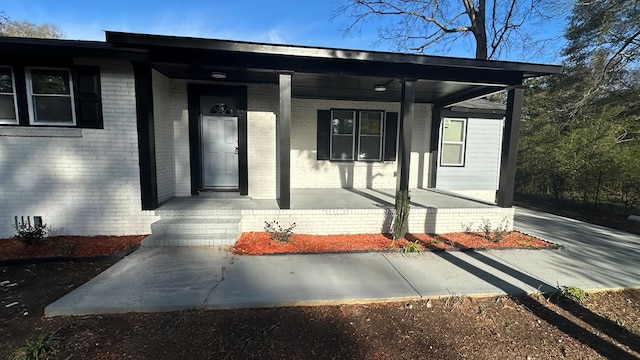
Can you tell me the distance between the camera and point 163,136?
5582 mm

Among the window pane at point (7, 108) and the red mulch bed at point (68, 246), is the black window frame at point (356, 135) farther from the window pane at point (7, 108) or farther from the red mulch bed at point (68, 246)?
the window pane at point (7, 108)

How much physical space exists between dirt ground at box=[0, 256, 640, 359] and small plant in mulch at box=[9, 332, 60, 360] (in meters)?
0.06

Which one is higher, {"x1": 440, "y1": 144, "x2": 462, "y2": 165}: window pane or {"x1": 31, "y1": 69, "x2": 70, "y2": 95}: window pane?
{"x1": 31, "y1": 69, "x2": 70, "y2": 95}: window pane

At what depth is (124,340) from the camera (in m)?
2.35

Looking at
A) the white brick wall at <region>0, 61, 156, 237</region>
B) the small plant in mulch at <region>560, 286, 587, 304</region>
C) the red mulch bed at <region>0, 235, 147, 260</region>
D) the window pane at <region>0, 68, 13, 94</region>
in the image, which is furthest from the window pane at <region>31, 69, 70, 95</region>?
the small plant in mulch at <region>560, 286, 587, 304</region>

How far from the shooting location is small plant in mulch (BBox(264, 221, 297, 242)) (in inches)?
187

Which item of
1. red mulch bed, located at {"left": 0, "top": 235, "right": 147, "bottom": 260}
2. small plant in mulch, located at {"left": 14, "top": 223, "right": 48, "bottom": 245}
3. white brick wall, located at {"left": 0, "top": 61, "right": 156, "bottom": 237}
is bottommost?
red mulch bed, located at {"left": 0, "top": 235, "right": 147, "bottom": 260}

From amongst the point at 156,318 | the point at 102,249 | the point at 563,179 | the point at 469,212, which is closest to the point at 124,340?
the point at 156,318

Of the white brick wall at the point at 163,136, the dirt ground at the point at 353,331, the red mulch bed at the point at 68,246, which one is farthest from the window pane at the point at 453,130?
the red mulch bed at the point at 68,246

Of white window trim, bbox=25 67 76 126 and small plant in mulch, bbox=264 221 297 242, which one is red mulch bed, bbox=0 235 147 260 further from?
small plant in mulch, bbox=264 221 297 242

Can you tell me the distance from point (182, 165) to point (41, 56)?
8.86 ft

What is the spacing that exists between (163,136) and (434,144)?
6899 mm

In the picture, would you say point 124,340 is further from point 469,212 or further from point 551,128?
point 551,128

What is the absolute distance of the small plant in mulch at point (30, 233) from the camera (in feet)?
14.1
